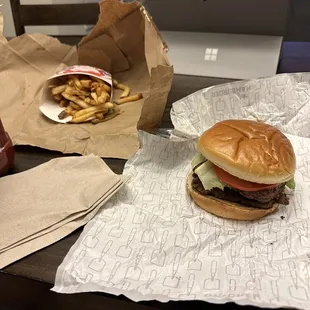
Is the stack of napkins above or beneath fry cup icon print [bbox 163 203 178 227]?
above

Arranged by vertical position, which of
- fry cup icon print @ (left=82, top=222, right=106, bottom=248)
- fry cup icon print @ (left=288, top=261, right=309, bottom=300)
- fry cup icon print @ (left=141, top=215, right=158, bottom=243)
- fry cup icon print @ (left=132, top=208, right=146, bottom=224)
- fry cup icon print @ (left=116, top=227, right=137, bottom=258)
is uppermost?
fry cup icon print @ (left=288, top=261, right=309, bottom=300)

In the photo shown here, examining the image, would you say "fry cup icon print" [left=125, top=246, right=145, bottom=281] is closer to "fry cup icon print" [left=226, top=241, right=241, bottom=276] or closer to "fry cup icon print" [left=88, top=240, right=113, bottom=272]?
"fry cup icon print" [left=88, top=240, right=113, bottom=272]

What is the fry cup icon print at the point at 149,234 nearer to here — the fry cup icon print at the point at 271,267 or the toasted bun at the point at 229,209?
the toasted bun at the point at 229,209

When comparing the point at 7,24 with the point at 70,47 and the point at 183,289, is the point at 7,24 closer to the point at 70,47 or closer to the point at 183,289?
the point at 70,47

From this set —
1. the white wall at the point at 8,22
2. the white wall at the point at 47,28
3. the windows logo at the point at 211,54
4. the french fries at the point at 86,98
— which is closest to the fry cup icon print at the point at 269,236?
the french fries at the point at 86,98

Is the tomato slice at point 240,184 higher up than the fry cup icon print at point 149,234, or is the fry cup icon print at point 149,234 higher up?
the tomato slice at point 240,184

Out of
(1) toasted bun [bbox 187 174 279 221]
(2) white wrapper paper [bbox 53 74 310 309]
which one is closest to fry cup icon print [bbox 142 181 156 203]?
(2) white wrapper paper [bbox 53 74 310 309]

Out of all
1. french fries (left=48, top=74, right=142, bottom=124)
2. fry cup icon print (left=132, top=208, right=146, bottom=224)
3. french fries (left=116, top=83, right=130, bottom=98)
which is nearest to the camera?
fry cup icon print (left=132, top=208, right=146, bottom=224)
